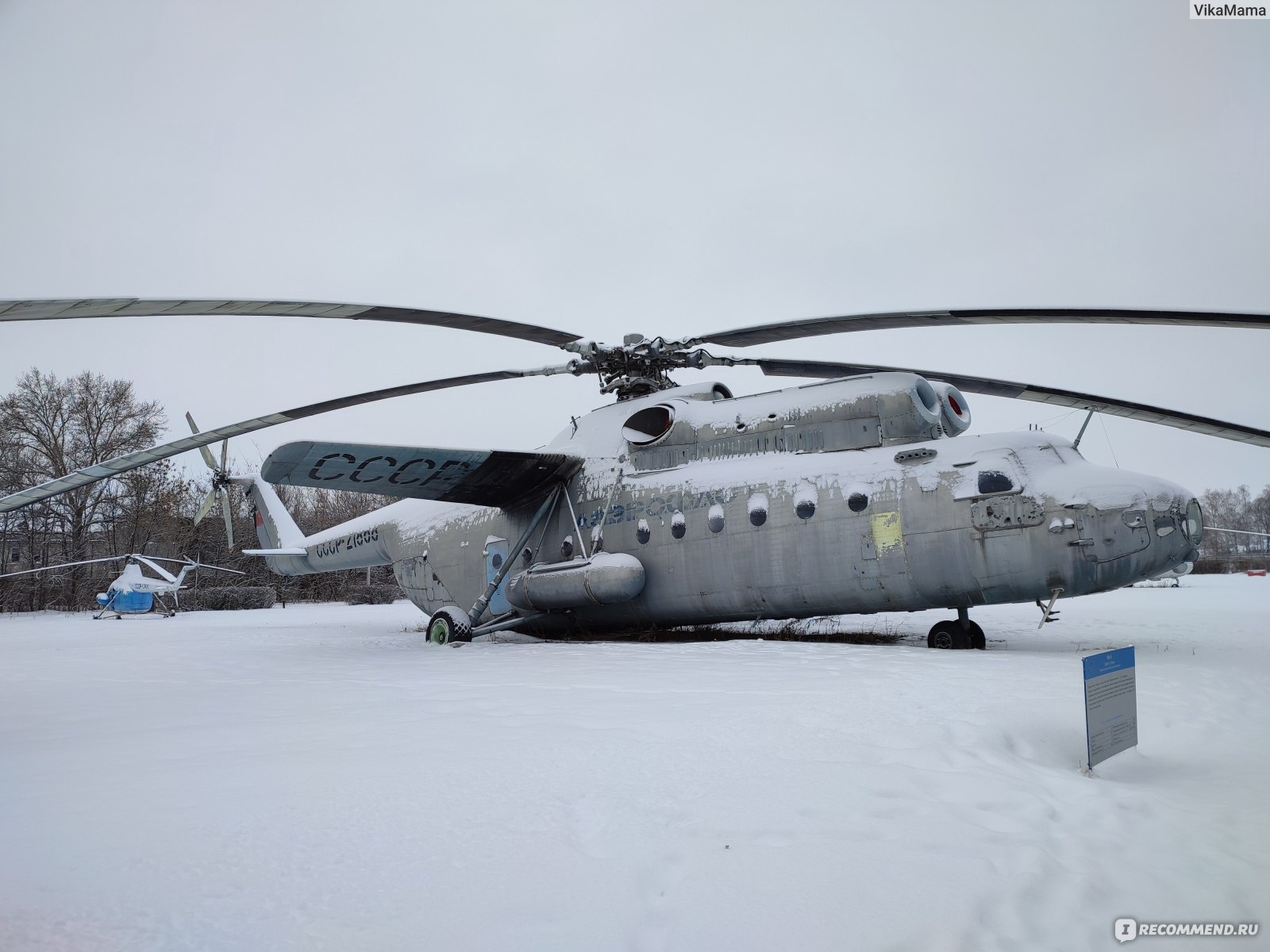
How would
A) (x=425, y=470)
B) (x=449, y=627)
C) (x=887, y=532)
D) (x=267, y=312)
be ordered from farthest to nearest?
1. (x=449, y=627)
2. (x=425, y=470)
3. (x=887, y=532)
4. (x=267, y=312)

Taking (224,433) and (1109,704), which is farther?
(224,433)

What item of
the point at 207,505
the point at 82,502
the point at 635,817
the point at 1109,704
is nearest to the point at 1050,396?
the point at 1109,704

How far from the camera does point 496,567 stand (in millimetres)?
13141

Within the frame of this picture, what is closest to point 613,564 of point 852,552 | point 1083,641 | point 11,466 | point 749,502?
point 749,502

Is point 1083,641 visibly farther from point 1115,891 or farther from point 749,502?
point 1115,891

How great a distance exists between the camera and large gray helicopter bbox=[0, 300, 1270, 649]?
8.48m

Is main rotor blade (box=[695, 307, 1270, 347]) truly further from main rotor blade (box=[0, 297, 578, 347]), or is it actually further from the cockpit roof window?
main rotor blade (box=[0, 297, 578, 347])

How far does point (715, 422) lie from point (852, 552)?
3080 mm

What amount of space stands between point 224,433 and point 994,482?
857cm

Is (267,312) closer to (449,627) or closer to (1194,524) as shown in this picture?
(449,627)

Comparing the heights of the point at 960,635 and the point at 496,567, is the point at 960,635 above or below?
below

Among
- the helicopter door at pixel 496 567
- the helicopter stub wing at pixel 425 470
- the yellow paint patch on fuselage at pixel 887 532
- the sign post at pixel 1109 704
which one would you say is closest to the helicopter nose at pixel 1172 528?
the yellow paint patch on fuselage at pixel 887 532

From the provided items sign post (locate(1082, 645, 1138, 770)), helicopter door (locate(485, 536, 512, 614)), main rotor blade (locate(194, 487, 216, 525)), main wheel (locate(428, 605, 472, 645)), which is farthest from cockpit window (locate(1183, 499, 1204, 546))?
main rotor blade (locate(194, 487, 216, 525))

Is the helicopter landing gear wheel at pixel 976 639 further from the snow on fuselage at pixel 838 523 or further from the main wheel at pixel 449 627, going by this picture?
the main wheel at pixel 449 627
